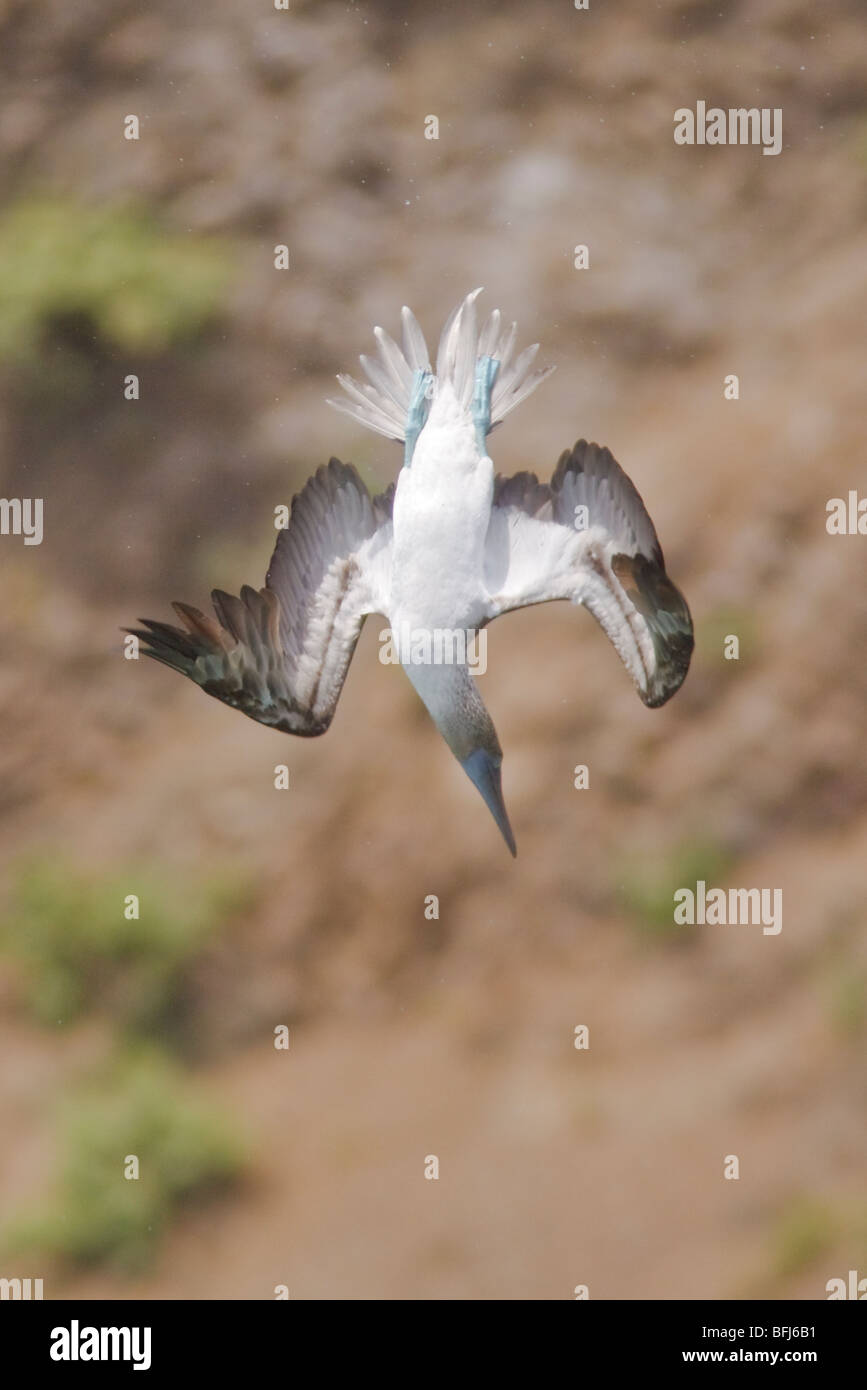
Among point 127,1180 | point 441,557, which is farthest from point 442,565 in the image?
point 127,1180

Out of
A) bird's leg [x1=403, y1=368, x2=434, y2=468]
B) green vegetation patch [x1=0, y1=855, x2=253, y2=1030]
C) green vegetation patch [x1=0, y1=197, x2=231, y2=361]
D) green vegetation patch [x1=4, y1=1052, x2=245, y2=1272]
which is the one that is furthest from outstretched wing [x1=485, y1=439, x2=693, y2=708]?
green vegetation patch [x1=4, y1=1052, x2=245, y2=1272]

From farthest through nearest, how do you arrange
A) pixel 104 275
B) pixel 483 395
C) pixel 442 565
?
pixel 104 275 → pixel 483 395 → pixel 442 565

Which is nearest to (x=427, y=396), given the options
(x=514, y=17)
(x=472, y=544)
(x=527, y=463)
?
(x=472, y=544)

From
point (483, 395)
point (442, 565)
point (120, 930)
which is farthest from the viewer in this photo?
point (120, 930)

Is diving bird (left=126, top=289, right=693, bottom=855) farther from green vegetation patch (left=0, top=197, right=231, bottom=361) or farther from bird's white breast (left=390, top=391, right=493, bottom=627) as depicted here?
green vegetation patch (left=0, top=197, right=231, bottom=361)

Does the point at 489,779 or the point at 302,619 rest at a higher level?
the point at 302,619

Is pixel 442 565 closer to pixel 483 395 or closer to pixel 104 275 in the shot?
pixel 483 395

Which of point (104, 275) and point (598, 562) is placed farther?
point (104, 275)

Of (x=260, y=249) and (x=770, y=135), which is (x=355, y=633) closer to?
(x=260, y=249)
